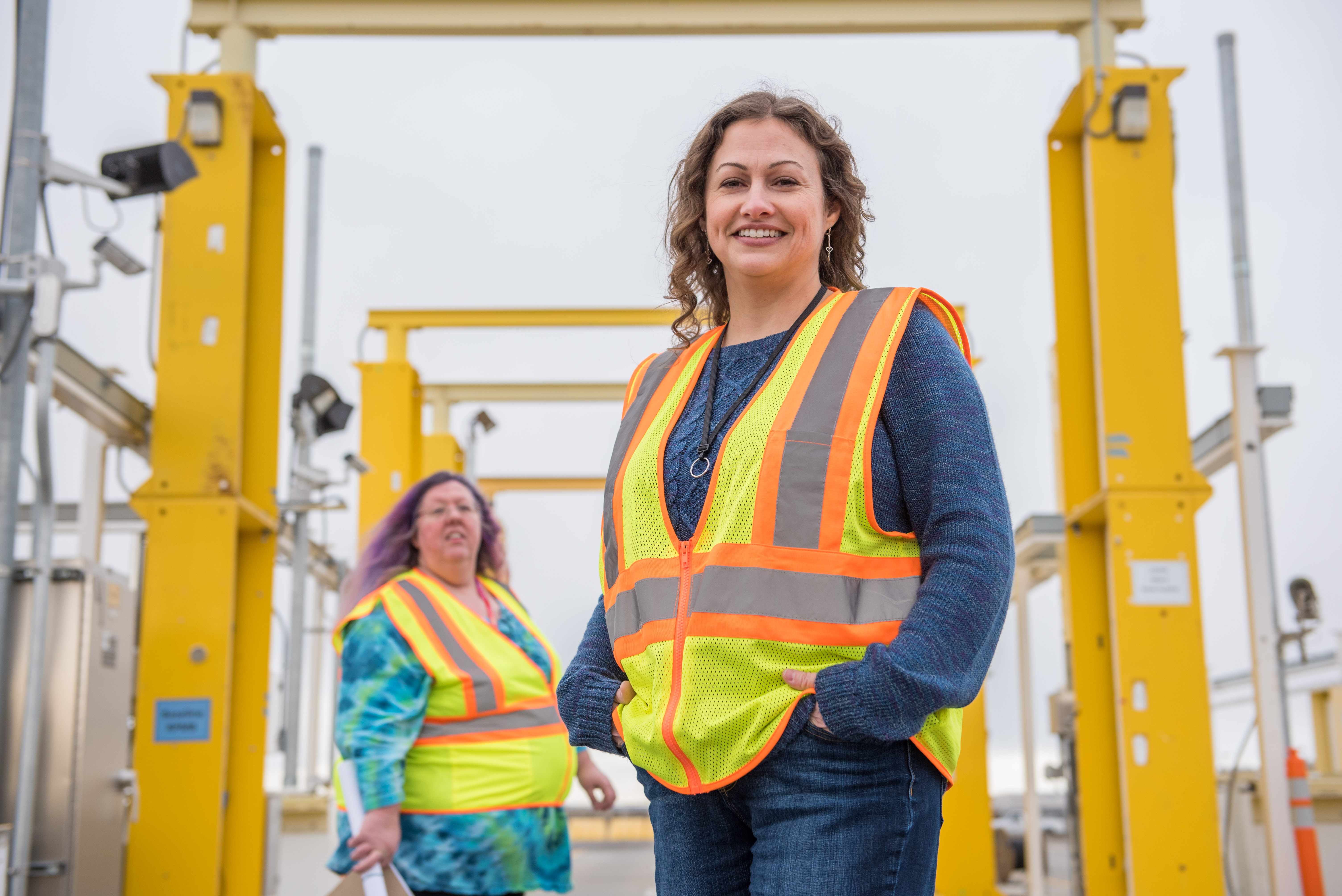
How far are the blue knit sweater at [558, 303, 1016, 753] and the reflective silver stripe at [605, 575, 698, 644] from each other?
0.08m

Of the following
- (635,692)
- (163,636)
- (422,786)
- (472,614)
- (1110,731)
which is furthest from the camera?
(1110,731)

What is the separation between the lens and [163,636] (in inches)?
226

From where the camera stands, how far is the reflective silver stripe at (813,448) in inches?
63.6

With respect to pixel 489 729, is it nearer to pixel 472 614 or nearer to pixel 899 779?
pixel 472 614

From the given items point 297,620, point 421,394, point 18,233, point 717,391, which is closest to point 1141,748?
point 717,391

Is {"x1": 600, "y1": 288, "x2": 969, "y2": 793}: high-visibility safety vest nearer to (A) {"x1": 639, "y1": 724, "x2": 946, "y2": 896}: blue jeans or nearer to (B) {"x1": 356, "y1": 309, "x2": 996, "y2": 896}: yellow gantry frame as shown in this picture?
(A) {"x1": 639, "y1": 724, "x2": 946, "y2": 896}: blue jeans

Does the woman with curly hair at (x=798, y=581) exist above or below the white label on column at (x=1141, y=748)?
above

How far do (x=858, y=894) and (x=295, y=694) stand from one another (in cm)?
757

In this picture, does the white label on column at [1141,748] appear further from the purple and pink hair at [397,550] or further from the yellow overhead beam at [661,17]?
the yellow overhead beam at [661,17]

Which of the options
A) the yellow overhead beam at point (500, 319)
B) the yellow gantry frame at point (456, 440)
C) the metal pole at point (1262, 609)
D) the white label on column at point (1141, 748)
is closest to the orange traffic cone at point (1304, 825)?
the metal pole at point (1262, 609)

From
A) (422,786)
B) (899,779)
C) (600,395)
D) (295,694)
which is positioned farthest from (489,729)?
(600,395)

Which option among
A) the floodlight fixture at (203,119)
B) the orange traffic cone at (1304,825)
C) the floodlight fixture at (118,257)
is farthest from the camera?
the floodlight fixture at (203,119)

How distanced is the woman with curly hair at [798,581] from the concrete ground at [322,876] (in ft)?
20.8

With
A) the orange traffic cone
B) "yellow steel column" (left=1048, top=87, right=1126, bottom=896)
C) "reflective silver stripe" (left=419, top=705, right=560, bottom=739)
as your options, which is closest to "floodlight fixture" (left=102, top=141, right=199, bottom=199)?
"reflective silver stripe" (left=419, top=705, right=560, bottom=739)
